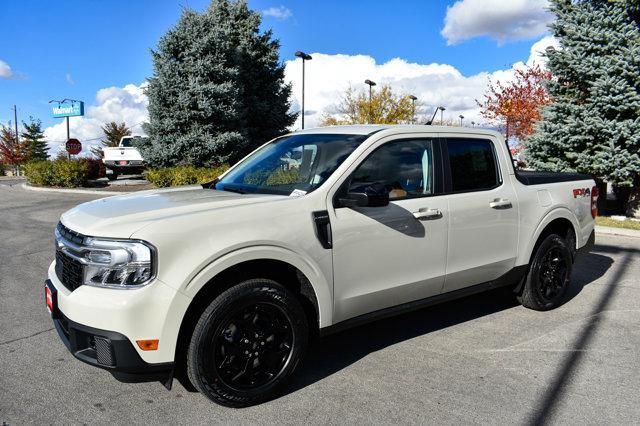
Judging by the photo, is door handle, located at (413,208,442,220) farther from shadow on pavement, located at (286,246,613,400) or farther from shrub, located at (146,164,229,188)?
shrub, located at (146,164,229,188)

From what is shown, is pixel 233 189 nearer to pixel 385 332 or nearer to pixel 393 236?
pixel 393 236

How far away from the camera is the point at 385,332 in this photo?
4488 mm

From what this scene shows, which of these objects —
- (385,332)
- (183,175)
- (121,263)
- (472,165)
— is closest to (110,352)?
(121,263)

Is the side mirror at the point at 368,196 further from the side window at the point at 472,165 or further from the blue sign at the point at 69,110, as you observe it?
the blue sign at the point at 69,110

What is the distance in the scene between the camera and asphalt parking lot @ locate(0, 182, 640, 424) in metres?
3.08

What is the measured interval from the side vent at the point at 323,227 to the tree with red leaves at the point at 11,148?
6426cm

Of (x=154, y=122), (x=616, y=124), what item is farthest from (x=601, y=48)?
(x=154, y=122)

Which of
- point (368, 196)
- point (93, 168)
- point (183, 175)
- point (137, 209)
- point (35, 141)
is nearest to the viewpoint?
point (137, 209)

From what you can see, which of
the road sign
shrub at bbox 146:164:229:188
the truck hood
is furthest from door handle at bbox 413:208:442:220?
the road sign

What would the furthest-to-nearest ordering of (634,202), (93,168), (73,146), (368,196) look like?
(93,168) < (73,146) < (634,202) < (368,196)

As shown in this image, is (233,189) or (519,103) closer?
(233,189)

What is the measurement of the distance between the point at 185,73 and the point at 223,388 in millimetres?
16719

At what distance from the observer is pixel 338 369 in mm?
3730

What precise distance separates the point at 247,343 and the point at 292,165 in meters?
1.55
